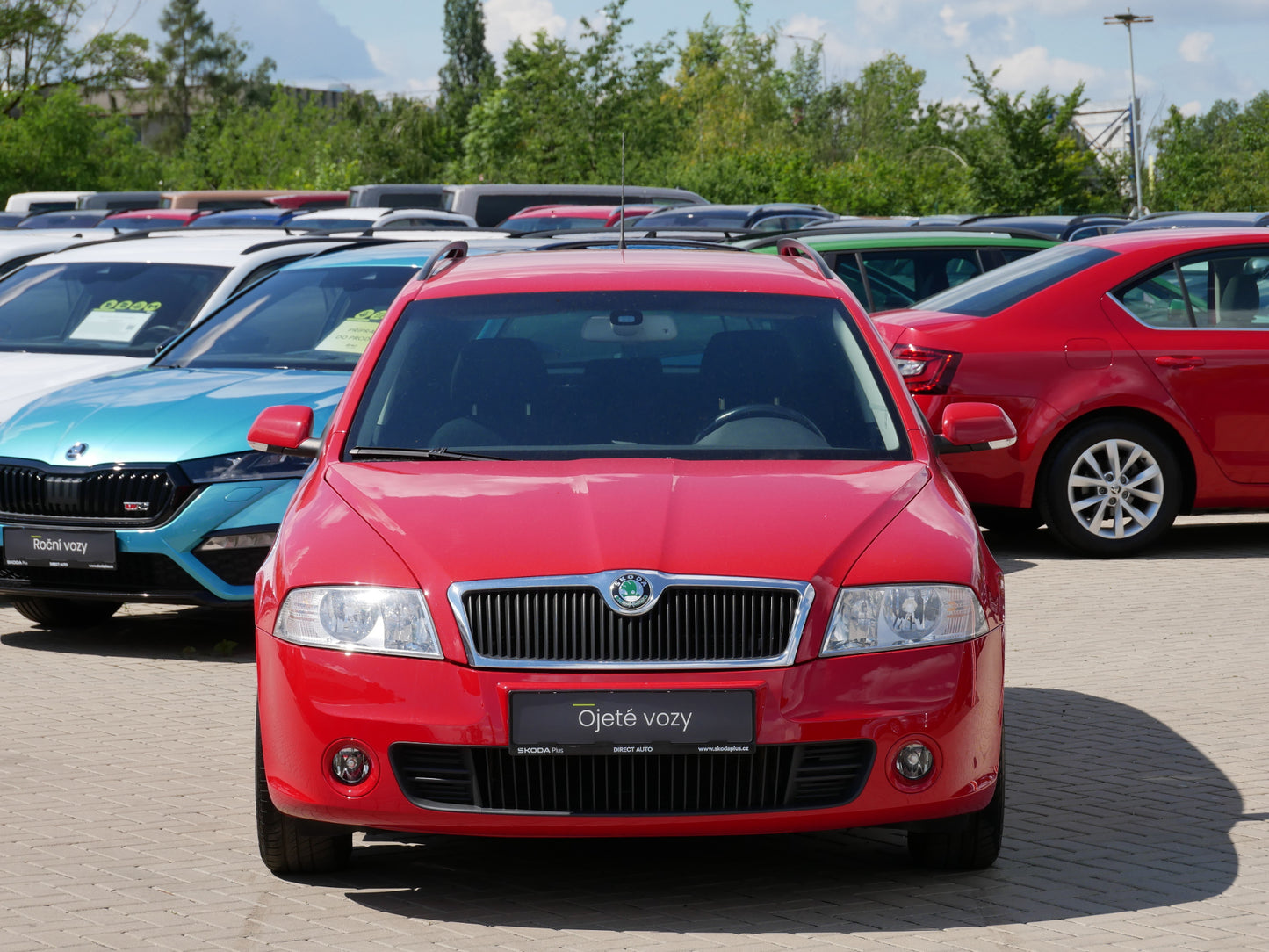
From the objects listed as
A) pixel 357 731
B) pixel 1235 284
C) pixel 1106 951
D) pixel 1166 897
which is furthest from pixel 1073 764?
pixel 1235 284

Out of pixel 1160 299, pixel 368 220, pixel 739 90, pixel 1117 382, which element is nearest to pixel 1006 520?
pixel 1117 382

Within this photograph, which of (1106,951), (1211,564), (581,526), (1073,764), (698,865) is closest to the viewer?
(1106,951)

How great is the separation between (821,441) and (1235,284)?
5734 mm

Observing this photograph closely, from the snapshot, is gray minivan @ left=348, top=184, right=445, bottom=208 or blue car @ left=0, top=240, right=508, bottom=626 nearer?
blue car @ left=0, top=240, right=508, bottom=626

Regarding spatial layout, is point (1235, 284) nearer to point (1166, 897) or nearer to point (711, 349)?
point (711, 349)

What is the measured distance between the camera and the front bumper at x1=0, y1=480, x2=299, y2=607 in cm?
729

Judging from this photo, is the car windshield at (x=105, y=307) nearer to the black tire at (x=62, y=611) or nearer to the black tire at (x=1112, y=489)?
the black tire at (x=62, y=611)

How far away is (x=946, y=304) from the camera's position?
10.2 metres

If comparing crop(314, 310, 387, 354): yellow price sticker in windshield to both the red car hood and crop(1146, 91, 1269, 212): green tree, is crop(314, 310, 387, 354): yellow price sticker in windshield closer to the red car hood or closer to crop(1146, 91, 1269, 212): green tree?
the red car hood

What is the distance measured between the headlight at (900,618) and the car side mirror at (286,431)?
6.62 feet

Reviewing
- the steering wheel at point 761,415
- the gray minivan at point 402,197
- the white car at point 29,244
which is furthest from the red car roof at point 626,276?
the gray minivan at point 402,197

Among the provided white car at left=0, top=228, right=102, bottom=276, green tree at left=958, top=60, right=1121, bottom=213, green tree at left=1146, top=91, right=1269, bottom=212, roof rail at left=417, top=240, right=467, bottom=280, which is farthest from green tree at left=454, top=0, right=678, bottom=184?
roof rail at left=417, top=240, right=467, bottom=280

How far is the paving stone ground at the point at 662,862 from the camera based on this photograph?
4152 millimetres

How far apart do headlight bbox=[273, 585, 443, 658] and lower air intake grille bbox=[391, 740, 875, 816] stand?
237 mm
